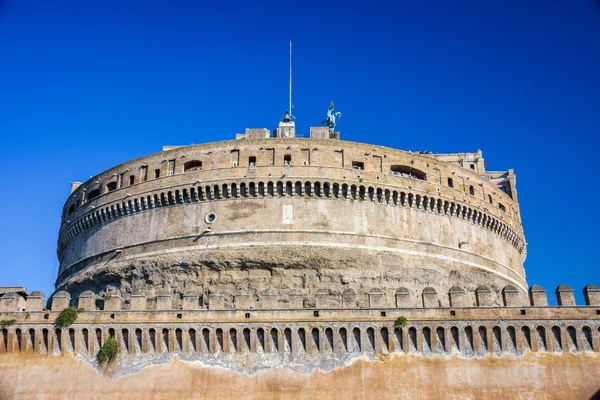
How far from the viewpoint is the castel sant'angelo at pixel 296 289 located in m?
20.5

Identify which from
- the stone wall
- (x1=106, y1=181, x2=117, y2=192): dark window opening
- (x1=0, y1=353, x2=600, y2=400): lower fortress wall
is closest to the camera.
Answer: (x1=0, y1=353, x2=600, y2=400): lower fortress wall

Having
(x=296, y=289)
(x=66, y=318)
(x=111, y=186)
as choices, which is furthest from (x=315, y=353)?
(x=111, y=186)

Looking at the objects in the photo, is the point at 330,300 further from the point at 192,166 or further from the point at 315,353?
the point at 192,166

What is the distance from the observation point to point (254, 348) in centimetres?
2088

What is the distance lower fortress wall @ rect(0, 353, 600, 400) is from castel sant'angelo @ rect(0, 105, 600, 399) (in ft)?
0.12

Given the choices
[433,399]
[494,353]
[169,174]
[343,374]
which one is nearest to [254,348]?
[343,374]

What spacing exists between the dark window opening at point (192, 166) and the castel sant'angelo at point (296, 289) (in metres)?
0.20

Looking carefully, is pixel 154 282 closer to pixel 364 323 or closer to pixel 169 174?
pixel 169 174

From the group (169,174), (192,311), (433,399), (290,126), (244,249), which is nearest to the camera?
(433,399)

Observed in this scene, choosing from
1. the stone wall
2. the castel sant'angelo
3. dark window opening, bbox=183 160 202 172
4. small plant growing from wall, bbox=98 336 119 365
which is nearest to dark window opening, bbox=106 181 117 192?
the castel sant'angelo

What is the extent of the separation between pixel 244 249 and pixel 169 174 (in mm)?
4874

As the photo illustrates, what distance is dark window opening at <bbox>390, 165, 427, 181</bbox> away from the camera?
2944 cm

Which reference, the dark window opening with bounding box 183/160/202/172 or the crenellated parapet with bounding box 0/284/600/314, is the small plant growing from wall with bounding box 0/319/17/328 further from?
the dark window opening with bounding box 183/160/202/172

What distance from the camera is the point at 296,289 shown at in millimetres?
26328
